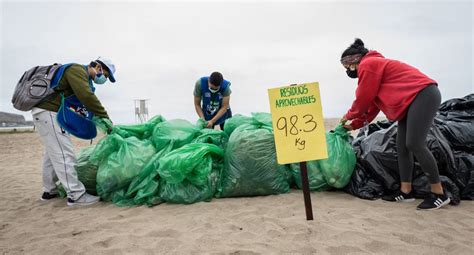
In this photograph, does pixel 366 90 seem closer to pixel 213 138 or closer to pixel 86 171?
pixel 213 138

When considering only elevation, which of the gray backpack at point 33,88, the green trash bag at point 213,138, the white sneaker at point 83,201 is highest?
the gray backpack at point 33,88

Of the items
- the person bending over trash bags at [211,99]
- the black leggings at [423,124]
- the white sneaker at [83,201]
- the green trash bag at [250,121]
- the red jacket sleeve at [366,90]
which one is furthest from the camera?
the person bending over trash bags at [211,99]

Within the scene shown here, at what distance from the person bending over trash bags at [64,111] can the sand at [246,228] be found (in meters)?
0.33

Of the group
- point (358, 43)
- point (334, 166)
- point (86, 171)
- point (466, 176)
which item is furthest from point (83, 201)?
point (466, 176)

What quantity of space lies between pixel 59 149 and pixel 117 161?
23.0 inches

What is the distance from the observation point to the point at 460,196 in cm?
289

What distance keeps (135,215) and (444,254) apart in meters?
2.21

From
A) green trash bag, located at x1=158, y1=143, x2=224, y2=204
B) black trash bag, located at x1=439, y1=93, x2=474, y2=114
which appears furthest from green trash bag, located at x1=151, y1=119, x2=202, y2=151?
black trash bag, located at x1=439, y1=93, x2=474, y2=114

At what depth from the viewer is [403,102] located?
2588 mm

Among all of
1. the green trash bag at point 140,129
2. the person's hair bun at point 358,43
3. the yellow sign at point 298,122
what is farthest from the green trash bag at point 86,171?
the person's hair bun at point 358,43

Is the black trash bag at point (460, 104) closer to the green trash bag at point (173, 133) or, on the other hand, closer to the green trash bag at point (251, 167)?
the green trash bag at point (251, 167)

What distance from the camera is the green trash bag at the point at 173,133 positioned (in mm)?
3256

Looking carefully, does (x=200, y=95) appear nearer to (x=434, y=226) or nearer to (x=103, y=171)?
(x=103, y=171)

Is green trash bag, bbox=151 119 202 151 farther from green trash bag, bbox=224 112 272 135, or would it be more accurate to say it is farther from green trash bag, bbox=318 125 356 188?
green trash bag, bbox=318 125 356 188
